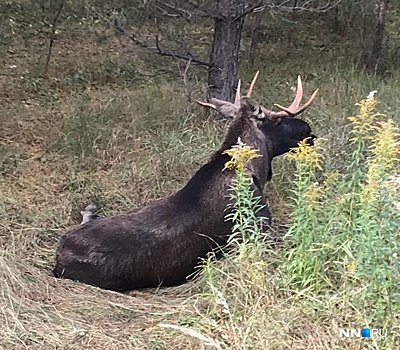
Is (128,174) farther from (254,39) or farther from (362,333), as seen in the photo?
(254,39)

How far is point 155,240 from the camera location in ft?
18.9

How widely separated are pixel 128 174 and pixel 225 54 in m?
2.03

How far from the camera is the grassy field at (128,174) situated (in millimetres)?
4375

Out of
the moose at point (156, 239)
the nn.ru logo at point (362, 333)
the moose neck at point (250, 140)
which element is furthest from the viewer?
the moose neck at point (250, 140)

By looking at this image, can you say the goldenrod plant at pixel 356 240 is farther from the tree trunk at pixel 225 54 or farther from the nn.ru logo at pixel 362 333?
the tree trunk at pixel 225 54

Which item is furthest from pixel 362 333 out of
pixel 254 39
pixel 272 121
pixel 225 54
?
pixel 254 39

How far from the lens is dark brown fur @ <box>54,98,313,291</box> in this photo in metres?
5.71

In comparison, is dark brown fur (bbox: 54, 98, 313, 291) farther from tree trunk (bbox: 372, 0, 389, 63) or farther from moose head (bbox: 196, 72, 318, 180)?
tree trunk (bbox: 372, 0, 389, 63)

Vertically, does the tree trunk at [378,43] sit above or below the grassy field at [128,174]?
above

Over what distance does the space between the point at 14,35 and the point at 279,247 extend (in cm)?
862

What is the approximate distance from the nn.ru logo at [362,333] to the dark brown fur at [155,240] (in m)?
1.93

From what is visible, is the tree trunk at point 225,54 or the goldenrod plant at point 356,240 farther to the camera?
the tree trunk at point 225,54

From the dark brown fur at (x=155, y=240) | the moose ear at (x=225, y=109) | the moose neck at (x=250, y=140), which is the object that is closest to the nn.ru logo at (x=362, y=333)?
the dark brown fur at (x=155, y=240)

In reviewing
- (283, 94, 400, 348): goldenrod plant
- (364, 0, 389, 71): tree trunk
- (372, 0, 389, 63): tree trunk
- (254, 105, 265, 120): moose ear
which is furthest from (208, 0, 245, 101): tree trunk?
(283, 94, 400, 348): goldenrod plant
